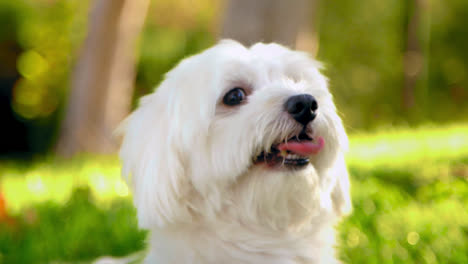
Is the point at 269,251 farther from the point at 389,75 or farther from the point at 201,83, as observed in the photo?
the point at 389,75

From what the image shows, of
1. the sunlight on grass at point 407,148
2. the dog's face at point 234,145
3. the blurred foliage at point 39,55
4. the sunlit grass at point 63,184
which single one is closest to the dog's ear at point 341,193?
the dog's face at point 234,145

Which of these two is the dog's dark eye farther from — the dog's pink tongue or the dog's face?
the dog's pink tongue

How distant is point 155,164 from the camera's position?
97.1 inches

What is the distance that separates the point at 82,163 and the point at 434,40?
17.8 metres

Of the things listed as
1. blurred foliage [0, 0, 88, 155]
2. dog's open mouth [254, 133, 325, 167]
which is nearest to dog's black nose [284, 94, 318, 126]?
dog's open mouth [254, 133, 325, 167]

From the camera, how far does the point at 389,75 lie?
61.6 feet

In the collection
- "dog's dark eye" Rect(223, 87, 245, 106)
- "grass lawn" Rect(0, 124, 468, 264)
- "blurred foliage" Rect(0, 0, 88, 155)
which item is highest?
"blurred foliage" Rect(0, 0, 88, 155)

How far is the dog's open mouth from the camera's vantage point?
92.7 inches

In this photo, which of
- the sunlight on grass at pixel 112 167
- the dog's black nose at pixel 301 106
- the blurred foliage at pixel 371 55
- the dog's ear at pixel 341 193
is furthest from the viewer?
the blurred foliage at pixel 371 55

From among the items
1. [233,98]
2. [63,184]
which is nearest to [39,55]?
[63,184]

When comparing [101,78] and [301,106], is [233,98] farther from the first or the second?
[101,78]

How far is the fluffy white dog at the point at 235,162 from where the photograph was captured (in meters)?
2.34

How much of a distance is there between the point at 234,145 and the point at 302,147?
1.04ft

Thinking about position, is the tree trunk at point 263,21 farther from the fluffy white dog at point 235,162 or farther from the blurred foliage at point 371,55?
the blurred foliage at point 371,55
